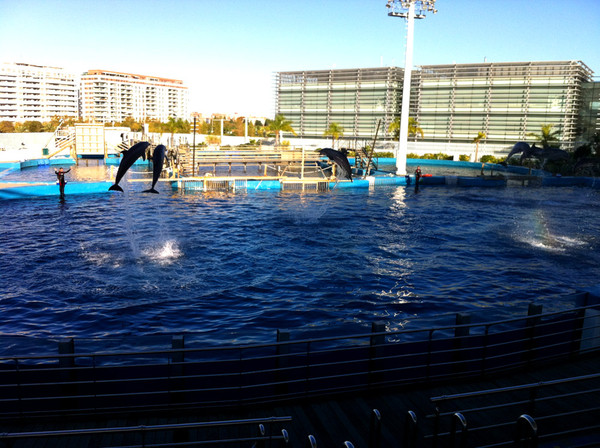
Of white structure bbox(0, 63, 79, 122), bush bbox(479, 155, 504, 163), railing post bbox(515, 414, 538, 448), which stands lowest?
railing post bbox(515, 414, 538, 448)

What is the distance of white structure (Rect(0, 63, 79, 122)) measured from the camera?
164125 millimetres

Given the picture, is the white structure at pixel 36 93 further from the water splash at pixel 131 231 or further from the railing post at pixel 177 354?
the railing post at pixel 177 354

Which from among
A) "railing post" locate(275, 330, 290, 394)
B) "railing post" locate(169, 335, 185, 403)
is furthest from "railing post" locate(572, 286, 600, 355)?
"railing post" locate(169, 335, 185, 403)

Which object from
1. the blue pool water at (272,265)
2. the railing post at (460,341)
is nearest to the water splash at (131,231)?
the blue pool water at (272,265)

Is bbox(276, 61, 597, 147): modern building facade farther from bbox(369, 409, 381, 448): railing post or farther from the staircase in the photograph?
bbox(369, 409, 381, 448): railing post

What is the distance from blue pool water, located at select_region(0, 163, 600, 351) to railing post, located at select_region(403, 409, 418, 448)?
2431 mm

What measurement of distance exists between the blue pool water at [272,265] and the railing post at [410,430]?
2.43 metres

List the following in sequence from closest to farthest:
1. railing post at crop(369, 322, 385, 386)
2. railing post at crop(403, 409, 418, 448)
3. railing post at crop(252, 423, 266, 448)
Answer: railing post at crop(252, 423, 266, 448), railing post at crop(403, 409, 418, 448), railing post at crop(369, 322, 385, 386)

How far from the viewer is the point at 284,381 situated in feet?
25.7

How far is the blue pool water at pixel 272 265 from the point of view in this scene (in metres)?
13.7

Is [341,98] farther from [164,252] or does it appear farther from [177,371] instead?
[177,371]

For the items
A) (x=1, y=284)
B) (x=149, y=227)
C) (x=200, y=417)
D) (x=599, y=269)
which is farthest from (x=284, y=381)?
(x=149, y=227)

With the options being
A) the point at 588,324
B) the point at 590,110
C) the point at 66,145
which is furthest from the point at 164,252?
the point at 590,110

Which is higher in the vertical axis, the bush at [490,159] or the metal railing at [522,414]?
the bush at [490,159]
